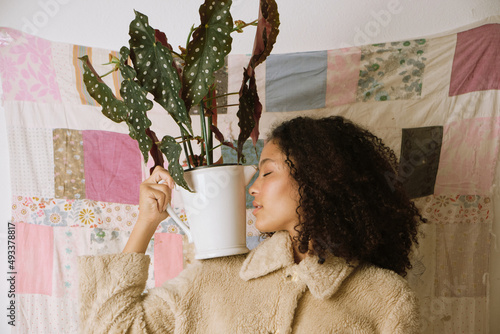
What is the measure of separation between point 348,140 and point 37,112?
3.32ft

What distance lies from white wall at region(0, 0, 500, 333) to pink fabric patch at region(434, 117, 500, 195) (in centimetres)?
31

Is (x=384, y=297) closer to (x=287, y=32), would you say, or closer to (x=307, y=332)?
(x=307, y=332)

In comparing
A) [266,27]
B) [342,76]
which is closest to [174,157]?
[266,27]

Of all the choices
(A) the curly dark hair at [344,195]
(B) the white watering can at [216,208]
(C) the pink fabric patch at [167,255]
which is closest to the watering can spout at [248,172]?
(B) the white watering can at [216,208]

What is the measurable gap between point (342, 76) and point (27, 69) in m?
1.02

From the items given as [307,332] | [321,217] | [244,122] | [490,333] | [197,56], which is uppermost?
[197,56]

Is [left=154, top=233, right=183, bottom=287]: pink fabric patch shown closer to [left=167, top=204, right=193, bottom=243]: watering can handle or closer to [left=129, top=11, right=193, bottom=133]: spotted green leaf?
[left=167, top=204, right=193, bottom=243]: watering can handle

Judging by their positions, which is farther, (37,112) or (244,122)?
(37,112)

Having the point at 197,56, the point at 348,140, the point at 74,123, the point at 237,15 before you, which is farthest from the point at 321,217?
the point at 74,123

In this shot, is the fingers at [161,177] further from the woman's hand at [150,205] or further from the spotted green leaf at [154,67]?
the spotted green leaf at [154,67]

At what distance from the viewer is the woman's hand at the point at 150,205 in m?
1.09

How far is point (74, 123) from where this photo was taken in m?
1.49

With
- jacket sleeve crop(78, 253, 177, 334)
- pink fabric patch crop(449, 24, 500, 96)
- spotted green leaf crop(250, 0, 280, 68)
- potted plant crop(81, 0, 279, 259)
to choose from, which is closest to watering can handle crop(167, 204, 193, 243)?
potted plant crop(81, 0, 279, 259)

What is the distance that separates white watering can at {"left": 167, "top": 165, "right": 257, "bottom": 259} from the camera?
999 millimetres
